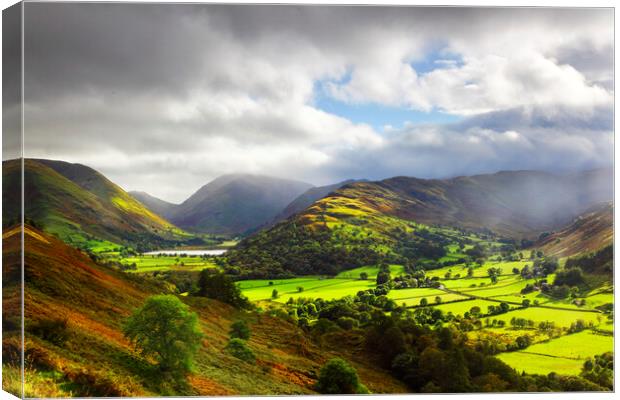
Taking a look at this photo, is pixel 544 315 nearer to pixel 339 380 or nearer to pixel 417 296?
pixel 417 296

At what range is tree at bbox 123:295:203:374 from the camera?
12.3 metres

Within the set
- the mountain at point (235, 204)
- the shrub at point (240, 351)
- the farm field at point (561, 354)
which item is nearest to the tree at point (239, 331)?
the shrub at point (240, 351)

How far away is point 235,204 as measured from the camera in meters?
14.8

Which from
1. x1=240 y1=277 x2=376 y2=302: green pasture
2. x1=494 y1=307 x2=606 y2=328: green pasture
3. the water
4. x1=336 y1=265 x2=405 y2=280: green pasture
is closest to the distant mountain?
the water

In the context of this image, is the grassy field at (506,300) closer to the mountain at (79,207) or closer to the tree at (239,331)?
the tree at (239,331)

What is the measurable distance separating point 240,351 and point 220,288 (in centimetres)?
206

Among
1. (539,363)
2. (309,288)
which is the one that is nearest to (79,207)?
(309,288)

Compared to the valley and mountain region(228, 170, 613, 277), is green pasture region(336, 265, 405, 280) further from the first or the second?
mountain region(228, 170, 613, 277)

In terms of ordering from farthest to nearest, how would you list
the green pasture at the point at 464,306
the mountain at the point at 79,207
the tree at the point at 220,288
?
the green pasture at the point at 464,306
the tree at the point at 220,288
the mountain at the point at 79,207

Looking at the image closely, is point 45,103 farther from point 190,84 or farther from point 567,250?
point 567,250

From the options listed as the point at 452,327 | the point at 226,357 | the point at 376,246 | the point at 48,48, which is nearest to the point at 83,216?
the point at 48,48

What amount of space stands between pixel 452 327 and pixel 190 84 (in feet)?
33.9

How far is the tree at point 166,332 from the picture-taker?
1232cm

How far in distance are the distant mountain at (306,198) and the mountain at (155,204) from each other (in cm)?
335
